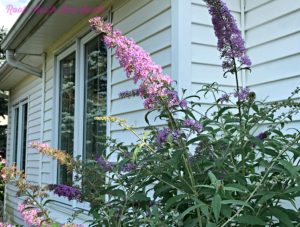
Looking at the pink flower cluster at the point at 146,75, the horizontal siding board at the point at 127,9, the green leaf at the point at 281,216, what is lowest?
the green leaf at the point at 281,216

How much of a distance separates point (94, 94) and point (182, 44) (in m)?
2.01

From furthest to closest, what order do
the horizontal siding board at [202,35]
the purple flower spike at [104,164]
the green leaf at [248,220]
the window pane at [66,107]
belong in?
1. the window pane at [66,107]
2. the horizontal siding board at [202,35]
3. the purple flower spike at [104,164]
4. the green leaf at [248,220]

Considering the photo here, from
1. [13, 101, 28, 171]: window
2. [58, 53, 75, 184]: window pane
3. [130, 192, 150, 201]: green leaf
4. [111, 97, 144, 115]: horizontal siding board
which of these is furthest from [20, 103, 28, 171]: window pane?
[130, 192, 150, 201]: green leaf

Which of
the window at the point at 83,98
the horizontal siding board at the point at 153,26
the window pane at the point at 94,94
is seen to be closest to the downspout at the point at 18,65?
the window at the point at 83,98

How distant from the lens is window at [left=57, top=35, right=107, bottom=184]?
14.8 feet

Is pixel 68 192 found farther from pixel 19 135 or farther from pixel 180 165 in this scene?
pixel 19 135

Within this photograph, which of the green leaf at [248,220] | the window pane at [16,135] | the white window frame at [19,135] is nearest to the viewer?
the green leaf at [248,220]

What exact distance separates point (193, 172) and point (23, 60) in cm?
579

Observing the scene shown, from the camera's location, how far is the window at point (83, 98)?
4.52m

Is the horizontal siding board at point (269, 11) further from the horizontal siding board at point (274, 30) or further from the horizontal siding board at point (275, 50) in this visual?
the horizontal siding board at point (275, 50)

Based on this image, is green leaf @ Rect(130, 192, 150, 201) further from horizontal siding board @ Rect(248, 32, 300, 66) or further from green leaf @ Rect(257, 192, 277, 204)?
horizontal siding board @ Rect(248, 32, 300, 66)

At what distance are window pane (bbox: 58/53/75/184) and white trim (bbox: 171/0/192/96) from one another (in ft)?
8.68

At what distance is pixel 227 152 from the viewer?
72.4 inches

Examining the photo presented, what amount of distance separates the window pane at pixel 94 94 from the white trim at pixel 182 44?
159cm
